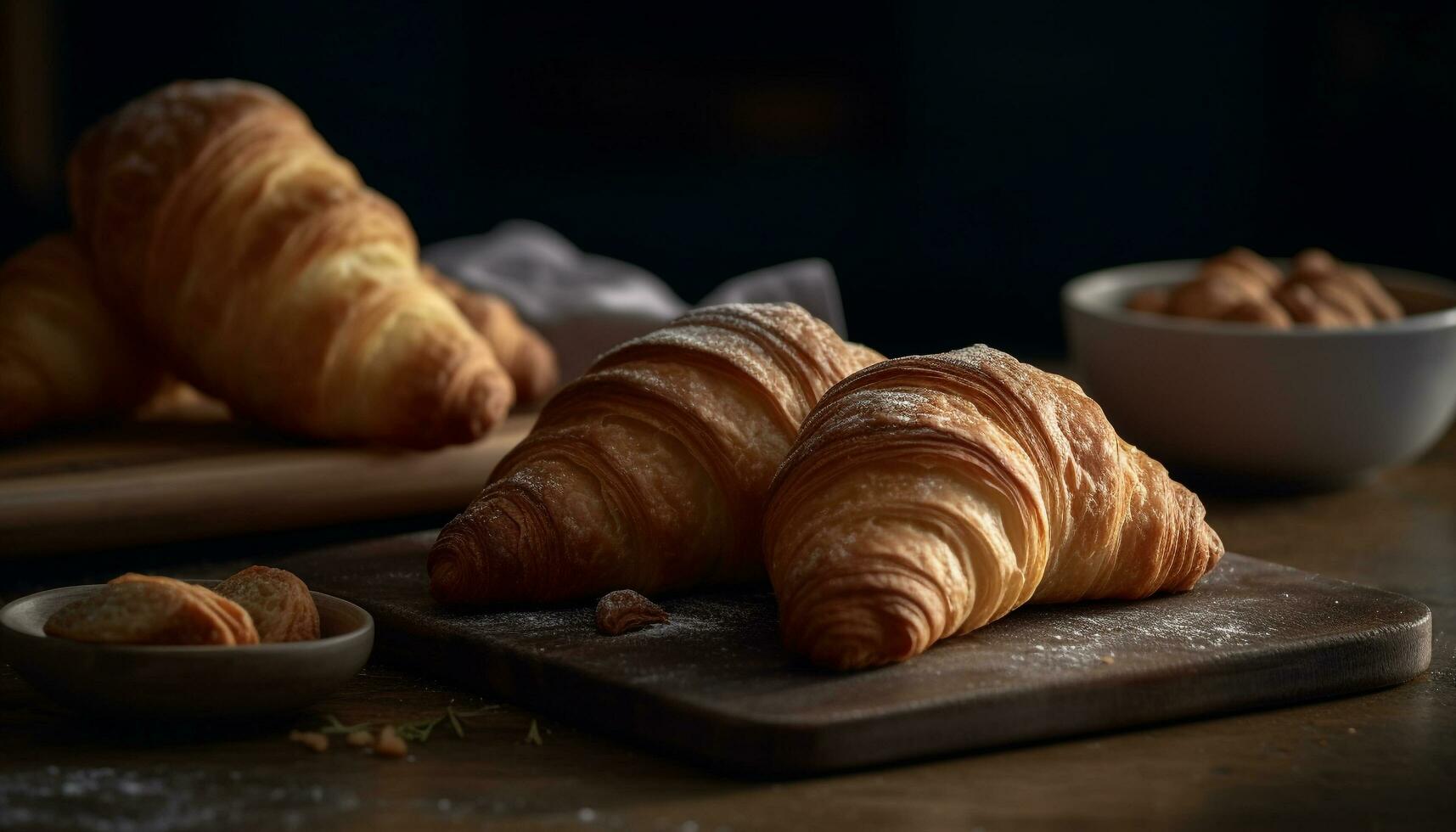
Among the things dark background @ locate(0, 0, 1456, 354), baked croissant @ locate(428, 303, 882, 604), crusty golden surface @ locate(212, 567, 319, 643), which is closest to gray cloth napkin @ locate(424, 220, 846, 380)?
baked croissant @ locate(428, 303, 882, 604)

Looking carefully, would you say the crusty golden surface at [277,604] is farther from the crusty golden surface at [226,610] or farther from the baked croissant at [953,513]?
the baked croissant at [953,513]

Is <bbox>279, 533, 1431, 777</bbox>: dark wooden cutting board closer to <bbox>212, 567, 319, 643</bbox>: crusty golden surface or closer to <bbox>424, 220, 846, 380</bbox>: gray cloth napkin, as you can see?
<bbox>212, 567, 319, 643</bbox>: crusty golden surface

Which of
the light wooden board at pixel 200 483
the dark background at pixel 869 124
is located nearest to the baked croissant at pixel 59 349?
the light wooden board at pixel 200 483

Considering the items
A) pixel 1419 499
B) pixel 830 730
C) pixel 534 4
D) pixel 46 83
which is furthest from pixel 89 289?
pixel 534 4

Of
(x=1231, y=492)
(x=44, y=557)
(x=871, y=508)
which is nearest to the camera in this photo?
(x=871, y=508)

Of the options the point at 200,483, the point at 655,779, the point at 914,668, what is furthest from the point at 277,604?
the point at 200,483

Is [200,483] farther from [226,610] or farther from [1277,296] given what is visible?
[1277,296]

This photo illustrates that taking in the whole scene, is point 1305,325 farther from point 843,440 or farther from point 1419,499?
point 843,440
